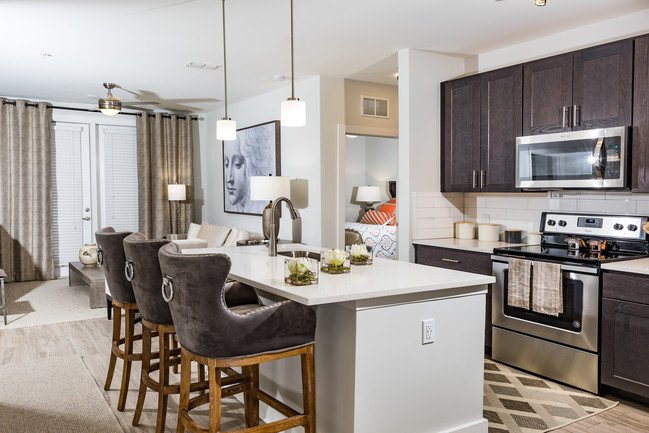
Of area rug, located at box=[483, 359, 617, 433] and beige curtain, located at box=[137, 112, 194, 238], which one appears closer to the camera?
area rug, located at box=[483, 359, 617, 433]

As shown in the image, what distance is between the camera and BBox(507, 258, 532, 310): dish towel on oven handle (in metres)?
3.50

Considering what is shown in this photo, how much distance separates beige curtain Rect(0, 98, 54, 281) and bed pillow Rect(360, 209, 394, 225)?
4.80 metres

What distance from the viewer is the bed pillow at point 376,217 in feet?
27.1

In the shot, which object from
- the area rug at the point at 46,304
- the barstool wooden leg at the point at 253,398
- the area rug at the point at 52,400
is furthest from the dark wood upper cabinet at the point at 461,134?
the area rug at the point at 46,304

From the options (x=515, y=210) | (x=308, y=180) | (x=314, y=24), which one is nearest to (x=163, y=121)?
(x=308, y=180)

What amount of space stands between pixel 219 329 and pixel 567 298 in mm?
2377

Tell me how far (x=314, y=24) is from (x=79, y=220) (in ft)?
17.5

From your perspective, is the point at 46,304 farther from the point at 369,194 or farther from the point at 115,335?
the point at 369,194

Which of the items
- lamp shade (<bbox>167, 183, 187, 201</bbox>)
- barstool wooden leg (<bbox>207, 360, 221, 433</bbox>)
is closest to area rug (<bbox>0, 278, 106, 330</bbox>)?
lamp shade (<bbox>167, 183, 187, 201</bbox>)

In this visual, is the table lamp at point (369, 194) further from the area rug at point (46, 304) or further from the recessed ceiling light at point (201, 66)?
the area rug at point (46, 304)

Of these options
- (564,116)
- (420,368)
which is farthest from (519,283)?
(420,368)

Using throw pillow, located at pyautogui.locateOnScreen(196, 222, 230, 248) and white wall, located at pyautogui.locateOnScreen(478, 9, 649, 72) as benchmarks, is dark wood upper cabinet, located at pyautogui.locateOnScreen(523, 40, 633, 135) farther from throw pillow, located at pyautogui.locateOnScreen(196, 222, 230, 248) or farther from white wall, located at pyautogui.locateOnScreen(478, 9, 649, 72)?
throw pillow, located at pyautogui.locateOnScreen(196, 222, 230, 248)

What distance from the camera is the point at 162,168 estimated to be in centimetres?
799

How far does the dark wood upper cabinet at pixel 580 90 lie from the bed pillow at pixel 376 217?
4.25 metres
